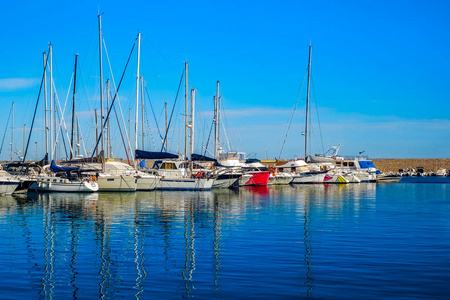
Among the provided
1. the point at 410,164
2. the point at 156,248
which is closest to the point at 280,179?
the point at 156,248

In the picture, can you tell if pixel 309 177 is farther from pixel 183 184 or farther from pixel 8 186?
pixel 8 186

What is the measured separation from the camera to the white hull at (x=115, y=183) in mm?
43156

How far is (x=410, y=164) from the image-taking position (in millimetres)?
129625

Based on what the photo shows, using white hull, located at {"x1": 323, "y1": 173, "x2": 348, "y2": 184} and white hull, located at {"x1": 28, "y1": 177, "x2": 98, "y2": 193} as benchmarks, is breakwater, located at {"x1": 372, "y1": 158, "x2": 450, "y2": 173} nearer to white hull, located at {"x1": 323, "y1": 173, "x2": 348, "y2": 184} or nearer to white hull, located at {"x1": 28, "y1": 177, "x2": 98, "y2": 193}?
white hull, located at {"x1": 323, "y1": 173, "x2": 348, "y2": 184}

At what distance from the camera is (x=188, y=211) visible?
27.7 metres

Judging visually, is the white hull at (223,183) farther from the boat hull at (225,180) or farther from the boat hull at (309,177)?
the boat hull at (309,177)

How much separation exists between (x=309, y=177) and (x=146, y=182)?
26104 mm

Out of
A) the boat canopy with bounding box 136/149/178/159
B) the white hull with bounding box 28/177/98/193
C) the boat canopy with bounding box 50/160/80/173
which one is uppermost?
the boat canopy with bounding box 136/149/178/159

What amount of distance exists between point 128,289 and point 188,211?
17005mm

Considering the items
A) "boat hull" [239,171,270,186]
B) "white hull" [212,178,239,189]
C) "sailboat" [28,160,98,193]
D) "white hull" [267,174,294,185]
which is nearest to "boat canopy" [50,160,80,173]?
"sailboat" [28,160,98,193]

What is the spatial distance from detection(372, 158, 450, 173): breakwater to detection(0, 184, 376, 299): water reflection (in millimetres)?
105231

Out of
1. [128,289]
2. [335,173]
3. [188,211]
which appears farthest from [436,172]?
[128,289]

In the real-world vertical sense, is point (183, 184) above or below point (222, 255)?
above

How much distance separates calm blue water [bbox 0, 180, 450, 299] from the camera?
35.1 feet
